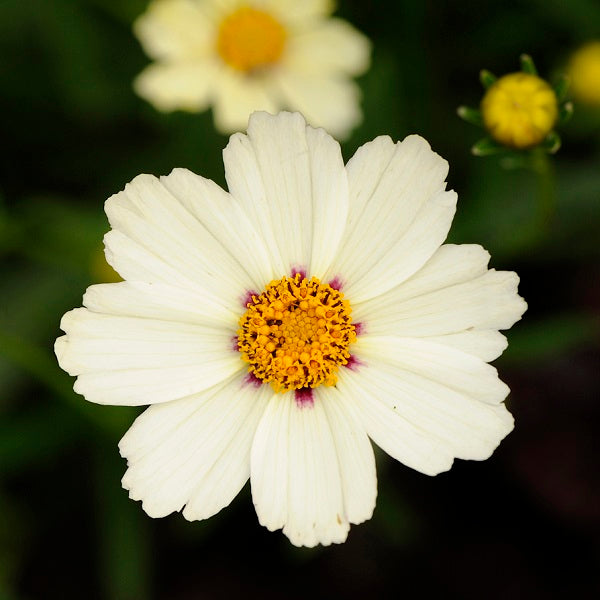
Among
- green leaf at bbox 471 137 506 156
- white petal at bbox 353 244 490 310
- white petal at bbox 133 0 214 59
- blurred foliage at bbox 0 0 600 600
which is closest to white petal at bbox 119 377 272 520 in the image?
white petal at bbox 353 244 490 310

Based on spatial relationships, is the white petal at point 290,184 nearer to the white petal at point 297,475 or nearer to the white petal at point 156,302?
the white petal at point 156,302

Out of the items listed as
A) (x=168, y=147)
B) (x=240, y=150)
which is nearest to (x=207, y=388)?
(x=240, y=150)

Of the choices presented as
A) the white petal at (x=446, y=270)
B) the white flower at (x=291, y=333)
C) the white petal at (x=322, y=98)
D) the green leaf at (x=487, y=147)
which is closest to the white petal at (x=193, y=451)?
the white flower at (x=291, y=333)

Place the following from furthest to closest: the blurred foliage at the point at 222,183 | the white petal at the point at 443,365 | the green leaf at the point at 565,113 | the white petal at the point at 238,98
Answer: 1. the blurred foliage at the point at 222,183
2. the white petal at the point at 238,98
3. the green leaf at the point at 565,113
4. the white petal at the point at 443,365

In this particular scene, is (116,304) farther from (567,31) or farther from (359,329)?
(567,31)

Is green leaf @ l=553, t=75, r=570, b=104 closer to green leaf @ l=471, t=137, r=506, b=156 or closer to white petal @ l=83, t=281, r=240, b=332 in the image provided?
green leaf @ l=471, t=137, r=506, b=156

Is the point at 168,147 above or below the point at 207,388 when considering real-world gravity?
above
